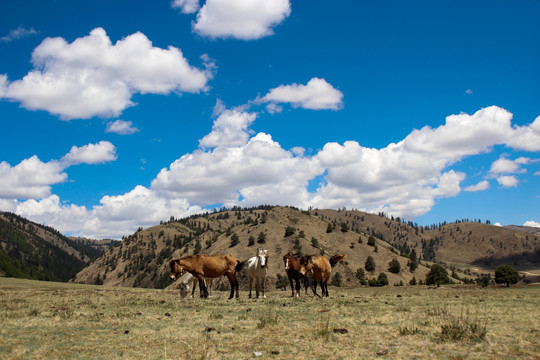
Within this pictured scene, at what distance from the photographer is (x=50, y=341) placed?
9.95m

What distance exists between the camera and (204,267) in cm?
2475

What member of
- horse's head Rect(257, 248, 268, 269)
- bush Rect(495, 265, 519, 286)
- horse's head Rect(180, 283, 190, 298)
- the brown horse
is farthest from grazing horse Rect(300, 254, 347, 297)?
bush Rect(495, 265, 519, 286)

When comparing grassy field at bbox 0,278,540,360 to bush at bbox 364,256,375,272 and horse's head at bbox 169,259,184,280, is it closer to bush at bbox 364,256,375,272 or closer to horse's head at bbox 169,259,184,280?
horse's head at bbox 169,259,184,280

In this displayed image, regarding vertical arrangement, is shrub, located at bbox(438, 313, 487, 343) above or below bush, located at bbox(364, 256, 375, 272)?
above

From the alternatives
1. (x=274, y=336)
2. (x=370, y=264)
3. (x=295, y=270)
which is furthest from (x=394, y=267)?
(x=274, y=336)

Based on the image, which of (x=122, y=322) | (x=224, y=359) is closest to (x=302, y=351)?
(x=224, y=359)

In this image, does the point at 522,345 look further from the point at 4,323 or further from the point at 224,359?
the point at 4,323

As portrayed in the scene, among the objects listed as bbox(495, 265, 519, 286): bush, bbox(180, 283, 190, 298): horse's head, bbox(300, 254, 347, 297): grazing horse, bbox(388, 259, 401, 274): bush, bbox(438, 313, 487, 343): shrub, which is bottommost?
bbox(388, 259, 401, 274): bush

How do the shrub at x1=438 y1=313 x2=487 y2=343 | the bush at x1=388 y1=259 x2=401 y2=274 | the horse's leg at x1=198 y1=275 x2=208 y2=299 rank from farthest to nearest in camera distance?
the bush at x1=388 y1=259 x2=401 y2=274, the horse's leg at x1=198 y1=275 x2=208 y2=299, the shrub at x1=438 y1=313 x2=487 y2=343

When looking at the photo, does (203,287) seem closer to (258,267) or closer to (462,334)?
(258,267)

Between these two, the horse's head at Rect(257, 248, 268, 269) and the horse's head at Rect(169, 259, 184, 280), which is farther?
the horse's head at Rect(169, 259, 184, 280)

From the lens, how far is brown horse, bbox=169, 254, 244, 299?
24203 millimetres

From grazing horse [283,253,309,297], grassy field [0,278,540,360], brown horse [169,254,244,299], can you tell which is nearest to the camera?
grassy field [0,278,540,360]

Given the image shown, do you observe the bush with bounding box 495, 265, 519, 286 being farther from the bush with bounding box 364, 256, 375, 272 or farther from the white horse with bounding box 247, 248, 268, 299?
the bush with bounding box 364, 256, 375, 272
